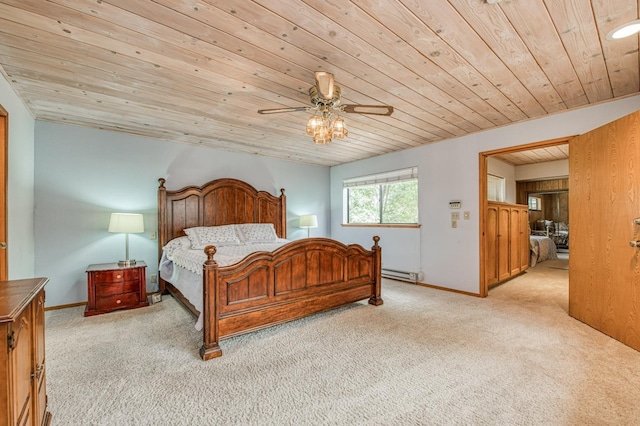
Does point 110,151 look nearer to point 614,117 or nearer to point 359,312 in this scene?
point 359,312

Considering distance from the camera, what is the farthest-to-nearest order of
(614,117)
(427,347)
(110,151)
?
(110,151) → (614,117) → (427,347)

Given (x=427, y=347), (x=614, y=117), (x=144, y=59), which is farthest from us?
(x=614, y=117)

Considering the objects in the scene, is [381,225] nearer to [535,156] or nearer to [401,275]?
[401,275]

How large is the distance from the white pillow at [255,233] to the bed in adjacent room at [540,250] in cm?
582

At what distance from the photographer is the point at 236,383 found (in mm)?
1955

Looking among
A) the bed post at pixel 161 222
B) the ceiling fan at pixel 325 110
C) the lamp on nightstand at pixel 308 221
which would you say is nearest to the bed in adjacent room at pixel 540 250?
the lamp on nightstand at pixel 308 221

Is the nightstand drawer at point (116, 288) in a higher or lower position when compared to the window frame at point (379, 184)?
lower

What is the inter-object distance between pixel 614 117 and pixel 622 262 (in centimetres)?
152

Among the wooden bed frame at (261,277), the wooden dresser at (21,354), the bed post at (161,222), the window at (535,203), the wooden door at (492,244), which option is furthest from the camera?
the window at (535,203)

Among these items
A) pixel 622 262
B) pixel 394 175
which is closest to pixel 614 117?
pixel 622 262

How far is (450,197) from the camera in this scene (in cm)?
438

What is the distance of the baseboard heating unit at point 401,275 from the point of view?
186 inches

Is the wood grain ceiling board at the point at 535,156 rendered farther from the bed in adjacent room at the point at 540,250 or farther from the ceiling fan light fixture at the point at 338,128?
the ceiling fan light fixture at the point at 338,128

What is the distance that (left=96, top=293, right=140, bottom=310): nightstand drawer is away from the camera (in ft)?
11.0
